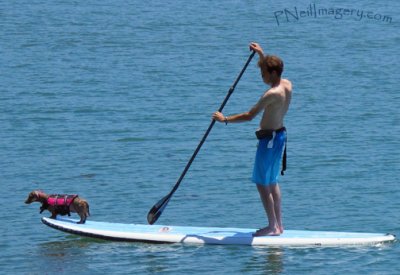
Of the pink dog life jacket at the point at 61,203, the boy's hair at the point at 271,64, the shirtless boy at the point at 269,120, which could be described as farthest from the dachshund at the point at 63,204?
the boy's hair at the point at 271,64

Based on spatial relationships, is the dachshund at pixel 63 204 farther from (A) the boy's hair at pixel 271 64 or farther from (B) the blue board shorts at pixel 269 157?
(A) the boy's hair at pixel 271 64

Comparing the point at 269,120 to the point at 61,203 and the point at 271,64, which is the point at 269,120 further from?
the point at 61,203

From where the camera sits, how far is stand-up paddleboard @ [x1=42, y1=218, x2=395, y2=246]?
11.5m

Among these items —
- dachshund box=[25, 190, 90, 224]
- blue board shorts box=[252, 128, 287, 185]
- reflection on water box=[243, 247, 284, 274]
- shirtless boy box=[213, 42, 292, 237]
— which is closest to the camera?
reflection on water box=[243, 247, 284, 274]

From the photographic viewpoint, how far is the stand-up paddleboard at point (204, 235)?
11.5 metres

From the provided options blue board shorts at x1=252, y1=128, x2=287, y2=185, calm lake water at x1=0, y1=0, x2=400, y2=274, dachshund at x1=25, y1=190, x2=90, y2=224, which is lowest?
calm lake water at x1=0, y1=0, x2=400, y2=274

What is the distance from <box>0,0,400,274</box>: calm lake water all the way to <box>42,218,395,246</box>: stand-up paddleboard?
85 mm

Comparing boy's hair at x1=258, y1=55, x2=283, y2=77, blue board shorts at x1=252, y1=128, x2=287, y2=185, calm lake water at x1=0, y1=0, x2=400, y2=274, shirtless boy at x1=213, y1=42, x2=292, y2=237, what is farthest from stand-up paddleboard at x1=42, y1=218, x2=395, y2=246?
boy's hair at x1=258, y1=55, x2=283, y2=77

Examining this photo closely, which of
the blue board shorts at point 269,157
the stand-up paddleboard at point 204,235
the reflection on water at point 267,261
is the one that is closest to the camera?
the reflection on water at point 267,261

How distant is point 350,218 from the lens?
12852 mm

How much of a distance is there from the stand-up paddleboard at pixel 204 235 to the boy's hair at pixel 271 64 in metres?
1.52

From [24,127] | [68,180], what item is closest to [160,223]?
[68,180]

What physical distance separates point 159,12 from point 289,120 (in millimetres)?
12189

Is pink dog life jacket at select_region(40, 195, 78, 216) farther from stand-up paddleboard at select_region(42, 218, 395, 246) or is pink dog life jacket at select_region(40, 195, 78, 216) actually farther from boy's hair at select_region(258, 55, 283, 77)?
boy's hair at select_region(258, 55, 283, 77)
